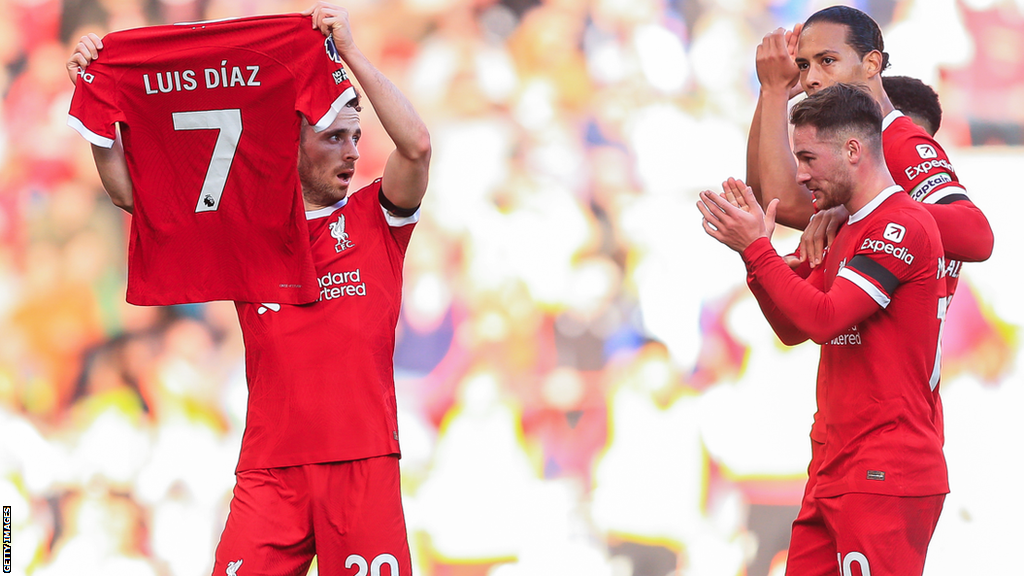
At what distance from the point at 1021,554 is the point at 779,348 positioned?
53.1 inches

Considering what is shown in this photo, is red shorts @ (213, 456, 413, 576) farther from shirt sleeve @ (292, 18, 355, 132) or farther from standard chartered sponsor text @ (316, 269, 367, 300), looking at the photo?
shirt sleeve @ (292, 18, 355, 132)

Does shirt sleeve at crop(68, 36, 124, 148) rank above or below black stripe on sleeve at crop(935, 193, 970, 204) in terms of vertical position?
above

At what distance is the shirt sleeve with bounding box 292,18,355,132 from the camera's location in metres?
2.24

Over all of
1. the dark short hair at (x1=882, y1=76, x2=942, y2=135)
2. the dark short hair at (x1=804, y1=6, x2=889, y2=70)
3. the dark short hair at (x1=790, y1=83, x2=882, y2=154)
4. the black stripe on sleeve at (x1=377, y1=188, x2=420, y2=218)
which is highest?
the dark short hair at (x1=804, y1=6, x2=889, y2=70)

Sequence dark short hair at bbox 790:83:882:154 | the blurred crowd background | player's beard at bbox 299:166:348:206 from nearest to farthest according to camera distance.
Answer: dark short hair at bbox 790:83:882:154 → player's beard at bbox 299:166:348:206 → the blurred crowd background

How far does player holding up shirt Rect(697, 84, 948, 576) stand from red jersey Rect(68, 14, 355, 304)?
1076mm

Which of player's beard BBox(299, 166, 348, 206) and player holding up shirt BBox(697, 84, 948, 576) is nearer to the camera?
player holding up shirt BBox(697, 84, 948, 576)

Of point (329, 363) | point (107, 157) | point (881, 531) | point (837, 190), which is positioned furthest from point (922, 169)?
point (107, 157)

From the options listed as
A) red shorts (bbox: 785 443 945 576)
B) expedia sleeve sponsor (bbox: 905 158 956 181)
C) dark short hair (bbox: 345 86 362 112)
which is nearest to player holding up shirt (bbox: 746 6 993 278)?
expedia sleeve sponsor (bbox: 905 158 956 181)

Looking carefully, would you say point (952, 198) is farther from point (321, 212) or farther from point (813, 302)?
point (321, 212)

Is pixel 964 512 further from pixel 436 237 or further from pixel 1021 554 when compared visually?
pixel 436 237

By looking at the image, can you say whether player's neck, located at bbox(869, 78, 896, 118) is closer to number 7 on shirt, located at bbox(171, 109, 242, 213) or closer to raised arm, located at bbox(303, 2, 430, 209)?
raised arm, located at bbox(303, 2, 430, 209)

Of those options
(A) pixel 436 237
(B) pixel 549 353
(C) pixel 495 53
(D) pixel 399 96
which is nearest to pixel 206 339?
(A) pixel 436 237

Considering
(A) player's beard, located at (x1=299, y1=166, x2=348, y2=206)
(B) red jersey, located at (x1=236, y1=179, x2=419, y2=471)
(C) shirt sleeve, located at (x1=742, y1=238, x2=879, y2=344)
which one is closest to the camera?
(C) shirt sleeve, located at (x1=742, y1=238, x2=879, y2=344)
